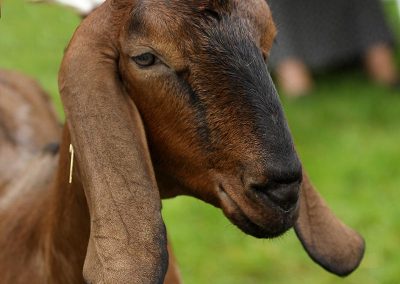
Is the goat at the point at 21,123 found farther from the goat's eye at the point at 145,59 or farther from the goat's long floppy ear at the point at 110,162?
the goat's eye at the point at 145,59

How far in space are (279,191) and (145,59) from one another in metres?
0.43

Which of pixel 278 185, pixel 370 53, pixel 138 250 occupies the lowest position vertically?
pixel 370 53

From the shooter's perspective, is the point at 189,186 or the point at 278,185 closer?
the point at 278,185

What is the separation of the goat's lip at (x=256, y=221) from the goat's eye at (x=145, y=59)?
1.08 feet

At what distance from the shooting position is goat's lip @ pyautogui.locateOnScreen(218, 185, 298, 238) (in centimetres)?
218

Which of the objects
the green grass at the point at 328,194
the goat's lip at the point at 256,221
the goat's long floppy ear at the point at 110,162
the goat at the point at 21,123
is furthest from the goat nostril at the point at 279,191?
the green grass at the point at 328,194

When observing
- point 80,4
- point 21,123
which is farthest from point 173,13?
point 21,123

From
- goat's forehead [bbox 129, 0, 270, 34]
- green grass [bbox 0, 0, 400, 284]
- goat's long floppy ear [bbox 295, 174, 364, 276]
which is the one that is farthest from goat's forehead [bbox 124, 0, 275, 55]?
green grass [bbox 0, 0, 400, 284]

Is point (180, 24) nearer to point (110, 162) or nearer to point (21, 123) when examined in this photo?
point (110, 162)

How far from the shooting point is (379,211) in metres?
5.06

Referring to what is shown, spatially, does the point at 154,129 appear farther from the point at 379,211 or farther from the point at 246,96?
the point at 379,211

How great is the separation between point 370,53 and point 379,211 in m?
2.35

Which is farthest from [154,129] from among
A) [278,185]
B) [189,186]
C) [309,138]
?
[309,138]

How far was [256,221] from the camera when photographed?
85.9 inches
